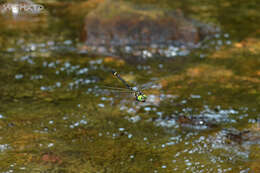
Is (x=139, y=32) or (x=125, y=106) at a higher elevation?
(x=139, y=32)

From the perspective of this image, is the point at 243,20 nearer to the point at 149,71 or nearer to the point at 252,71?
the point at 252,71

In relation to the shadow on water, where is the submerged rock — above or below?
above

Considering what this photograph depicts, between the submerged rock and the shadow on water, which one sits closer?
the shadow on water

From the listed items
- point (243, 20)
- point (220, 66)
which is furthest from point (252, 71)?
point (243, 20)

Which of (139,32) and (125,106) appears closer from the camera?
(125,106)
